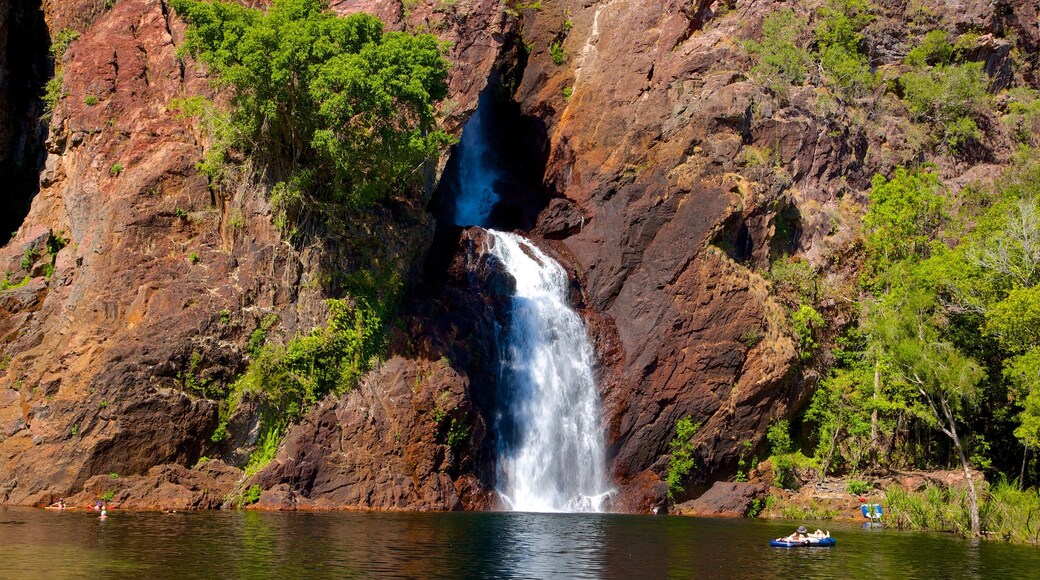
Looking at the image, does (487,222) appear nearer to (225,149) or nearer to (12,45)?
(225,149)

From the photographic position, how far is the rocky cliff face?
37812 mm

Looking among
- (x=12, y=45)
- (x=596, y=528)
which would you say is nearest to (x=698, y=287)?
(x=596, y=528)

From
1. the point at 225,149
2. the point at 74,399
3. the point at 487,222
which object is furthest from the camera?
the point at 487,222

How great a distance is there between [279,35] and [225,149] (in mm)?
6353

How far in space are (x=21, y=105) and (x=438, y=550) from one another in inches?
1495

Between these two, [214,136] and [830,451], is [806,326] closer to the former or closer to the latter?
[830,451]

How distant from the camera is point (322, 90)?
3894 centimetres

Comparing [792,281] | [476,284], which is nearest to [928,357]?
[792,281]

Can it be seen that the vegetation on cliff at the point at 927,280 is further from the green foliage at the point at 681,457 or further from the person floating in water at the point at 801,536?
the person floating in water at the point at 801,536

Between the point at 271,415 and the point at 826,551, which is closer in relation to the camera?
the point at 826,551

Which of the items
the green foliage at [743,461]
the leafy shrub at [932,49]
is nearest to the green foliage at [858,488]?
the green foliage at [743,461]

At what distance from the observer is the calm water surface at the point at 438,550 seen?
2186 centimetres

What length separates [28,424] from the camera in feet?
120

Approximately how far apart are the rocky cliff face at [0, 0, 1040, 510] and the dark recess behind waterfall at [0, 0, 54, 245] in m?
1.93
